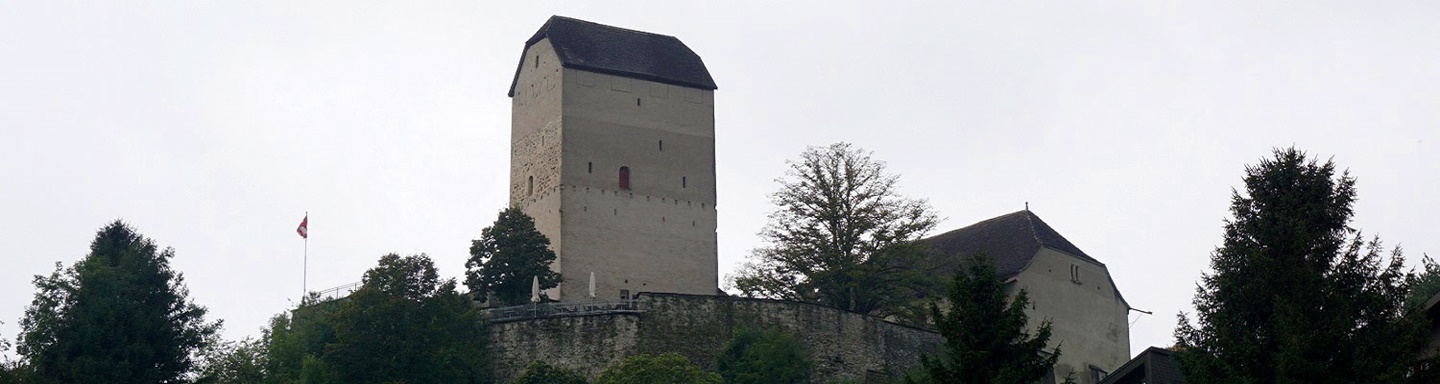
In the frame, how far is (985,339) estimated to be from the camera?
31875mm

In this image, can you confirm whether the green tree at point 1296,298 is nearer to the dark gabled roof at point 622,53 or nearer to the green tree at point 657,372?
the green tree at point 657,372

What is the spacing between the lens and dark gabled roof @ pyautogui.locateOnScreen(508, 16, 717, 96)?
6425cm

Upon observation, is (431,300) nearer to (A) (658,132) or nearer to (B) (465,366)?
(B) (465,366)

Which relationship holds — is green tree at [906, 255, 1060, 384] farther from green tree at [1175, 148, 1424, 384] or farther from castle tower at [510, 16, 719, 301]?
castle tower at [510, 16, 719, 301]

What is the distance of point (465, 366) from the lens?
2110 inches

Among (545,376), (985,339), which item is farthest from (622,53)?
(985,339)

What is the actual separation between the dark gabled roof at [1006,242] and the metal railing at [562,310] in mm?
11859

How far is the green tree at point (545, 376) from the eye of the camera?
51719 mm

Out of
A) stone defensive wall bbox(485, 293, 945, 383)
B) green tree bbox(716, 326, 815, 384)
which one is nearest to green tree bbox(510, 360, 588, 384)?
stone defensive wall bbox(485, 293, 945, 383)

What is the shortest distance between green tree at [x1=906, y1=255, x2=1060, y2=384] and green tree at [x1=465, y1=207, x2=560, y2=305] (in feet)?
88.0

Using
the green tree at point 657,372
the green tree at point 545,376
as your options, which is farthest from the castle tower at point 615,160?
the green tree at point 657,372

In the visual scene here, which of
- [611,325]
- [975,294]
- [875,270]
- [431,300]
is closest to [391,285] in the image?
[431,300]

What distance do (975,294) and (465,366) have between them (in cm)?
2384

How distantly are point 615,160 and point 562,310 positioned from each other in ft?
28.4
